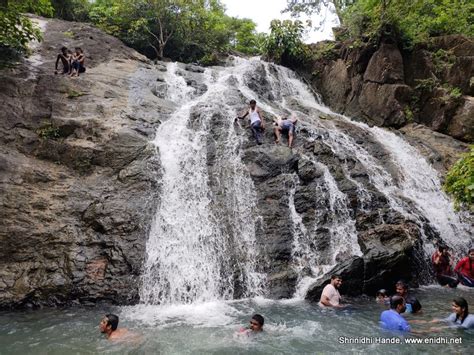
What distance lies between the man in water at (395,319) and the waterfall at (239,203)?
7.78ft

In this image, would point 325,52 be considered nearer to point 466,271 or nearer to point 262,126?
→ point 262,126

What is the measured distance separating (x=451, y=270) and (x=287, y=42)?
17.2 meters

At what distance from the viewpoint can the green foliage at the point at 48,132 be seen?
38.8 ft

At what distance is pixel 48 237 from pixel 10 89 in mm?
6835

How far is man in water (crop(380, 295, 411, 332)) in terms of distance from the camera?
668cm

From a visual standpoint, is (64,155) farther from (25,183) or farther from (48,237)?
(48,237)

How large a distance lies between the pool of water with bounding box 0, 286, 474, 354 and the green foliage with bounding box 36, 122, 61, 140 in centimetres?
599

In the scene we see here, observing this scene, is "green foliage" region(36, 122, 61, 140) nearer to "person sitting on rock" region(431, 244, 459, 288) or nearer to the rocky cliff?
the rocky cliff

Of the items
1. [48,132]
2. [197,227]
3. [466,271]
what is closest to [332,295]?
[197,227]

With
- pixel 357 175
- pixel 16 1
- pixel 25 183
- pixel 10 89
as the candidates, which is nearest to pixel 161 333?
pixel 25 183

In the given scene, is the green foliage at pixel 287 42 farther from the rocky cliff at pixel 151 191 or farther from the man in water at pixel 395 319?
the man in water at pixel 395 319

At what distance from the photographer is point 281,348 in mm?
6168

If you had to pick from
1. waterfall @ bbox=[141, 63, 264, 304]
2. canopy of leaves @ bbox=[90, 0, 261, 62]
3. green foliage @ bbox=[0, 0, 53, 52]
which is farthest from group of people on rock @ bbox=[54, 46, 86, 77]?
canopy of leaves @ bbox=[90, 0, 261, 62]

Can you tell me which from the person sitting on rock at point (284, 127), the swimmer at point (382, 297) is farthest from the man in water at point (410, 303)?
the person sitting on rock at point (284, 127)
